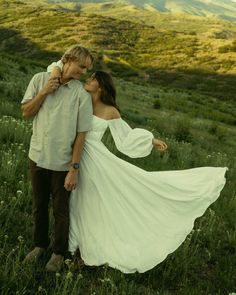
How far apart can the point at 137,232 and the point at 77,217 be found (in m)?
0.68

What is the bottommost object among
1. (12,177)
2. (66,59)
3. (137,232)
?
(12,177)

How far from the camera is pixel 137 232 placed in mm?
4797

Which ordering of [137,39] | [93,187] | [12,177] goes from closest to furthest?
[93,187] → [12,177] → [137,39]

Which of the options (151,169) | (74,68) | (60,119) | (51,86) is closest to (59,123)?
(60,119)

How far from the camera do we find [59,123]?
4.19m

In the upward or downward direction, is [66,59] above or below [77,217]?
above

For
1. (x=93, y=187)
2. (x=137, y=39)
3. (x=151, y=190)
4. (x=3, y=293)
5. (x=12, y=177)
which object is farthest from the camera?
(x=137, y=39)

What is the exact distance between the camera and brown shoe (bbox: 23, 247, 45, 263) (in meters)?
4.33

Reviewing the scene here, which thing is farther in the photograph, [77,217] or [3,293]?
[77,217]

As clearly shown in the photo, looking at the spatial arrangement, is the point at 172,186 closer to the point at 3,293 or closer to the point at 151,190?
the point at 151,190

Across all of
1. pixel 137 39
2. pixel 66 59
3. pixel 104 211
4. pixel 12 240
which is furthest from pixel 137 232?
pixel 137 39

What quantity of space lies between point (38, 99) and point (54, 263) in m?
1.65

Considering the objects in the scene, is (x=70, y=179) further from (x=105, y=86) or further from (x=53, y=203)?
(x=105, y=86)

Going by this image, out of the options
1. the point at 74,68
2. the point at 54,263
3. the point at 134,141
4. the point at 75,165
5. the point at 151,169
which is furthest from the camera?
the point at 151,169
